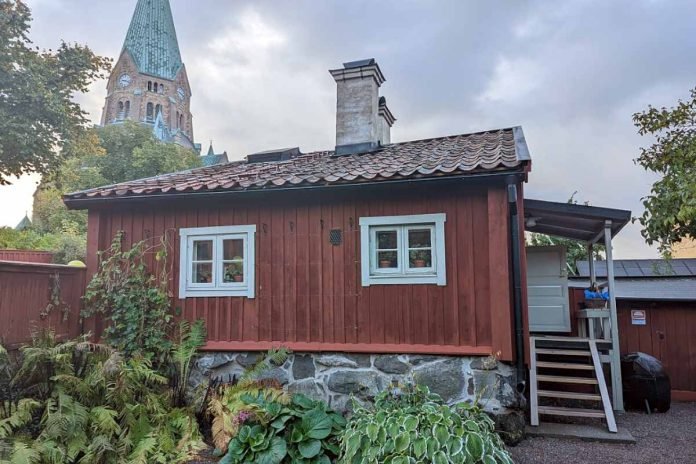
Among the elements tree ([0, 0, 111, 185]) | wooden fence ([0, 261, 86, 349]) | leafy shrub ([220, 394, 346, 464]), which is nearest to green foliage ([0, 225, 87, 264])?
tree ([0, 0, 111, 185])

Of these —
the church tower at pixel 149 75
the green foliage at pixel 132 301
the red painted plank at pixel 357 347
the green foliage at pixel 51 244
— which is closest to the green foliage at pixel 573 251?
the red painted plank at pixel 357 347

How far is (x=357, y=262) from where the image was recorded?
17.4ft

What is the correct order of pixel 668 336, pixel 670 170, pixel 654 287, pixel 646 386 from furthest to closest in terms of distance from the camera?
pixel 654 287
pixel 668 336
pixel 646 386
pixel 670 170

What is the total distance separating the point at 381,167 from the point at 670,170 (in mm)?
3680

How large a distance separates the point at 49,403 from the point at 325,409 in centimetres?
257

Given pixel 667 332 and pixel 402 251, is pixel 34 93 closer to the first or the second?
pixel 402 251

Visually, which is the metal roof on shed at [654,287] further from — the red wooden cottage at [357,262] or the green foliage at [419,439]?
the green foliage at [419,439]

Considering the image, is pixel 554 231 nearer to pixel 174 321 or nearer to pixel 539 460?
pixel 539 460

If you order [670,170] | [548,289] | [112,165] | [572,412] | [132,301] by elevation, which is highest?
[112,165]

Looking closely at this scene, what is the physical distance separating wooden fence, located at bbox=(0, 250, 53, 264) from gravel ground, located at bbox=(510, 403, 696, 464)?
12504mm

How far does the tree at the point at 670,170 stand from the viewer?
4727mm

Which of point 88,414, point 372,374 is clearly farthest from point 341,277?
point 88,414

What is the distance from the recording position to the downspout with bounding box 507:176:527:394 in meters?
4.64

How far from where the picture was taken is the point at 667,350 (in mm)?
7293
